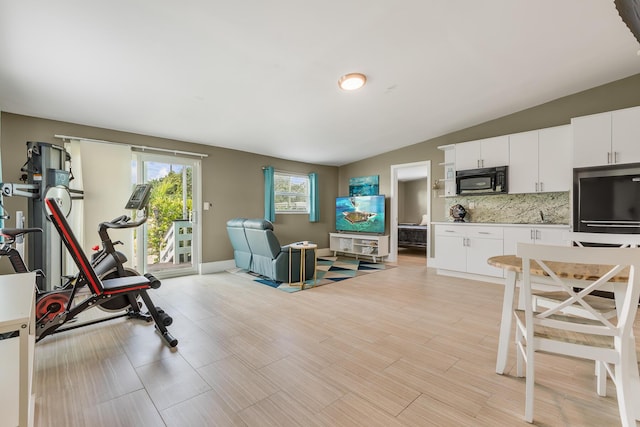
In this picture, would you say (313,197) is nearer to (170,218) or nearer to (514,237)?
(170,218)

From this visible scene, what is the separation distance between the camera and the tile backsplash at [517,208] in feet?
13.1

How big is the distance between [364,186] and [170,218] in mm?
4323

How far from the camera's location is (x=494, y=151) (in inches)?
169

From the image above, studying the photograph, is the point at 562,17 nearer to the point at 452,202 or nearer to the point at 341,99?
the point at 341,99

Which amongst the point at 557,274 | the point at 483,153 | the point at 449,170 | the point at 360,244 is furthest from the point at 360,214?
the point at 557,274

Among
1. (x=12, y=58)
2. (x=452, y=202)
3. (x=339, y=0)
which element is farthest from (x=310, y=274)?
(x=12, y=58)

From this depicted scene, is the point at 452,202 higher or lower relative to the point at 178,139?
lower

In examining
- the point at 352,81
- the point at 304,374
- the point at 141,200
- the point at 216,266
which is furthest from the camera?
the point at 216,266

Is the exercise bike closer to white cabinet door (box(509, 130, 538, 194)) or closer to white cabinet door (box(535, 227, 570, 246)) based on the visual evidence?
white cabinet door (box(535, 227, 570, 246))

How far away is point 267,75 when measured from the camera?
2.89 metres

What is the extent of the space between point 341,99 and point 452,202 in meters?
3.02

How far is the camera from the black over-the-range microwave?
13.6 ft

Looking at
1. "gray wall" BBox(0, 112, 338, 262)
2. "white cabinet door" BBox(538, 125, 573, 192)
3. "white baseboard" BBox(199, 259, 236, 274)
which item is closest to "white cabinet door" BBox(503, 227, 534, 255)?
"white cabinet door" BBox(538, 125, 573, 192)

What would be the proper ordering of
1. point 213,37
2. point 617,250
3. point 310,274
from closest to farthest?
point 617,250, point 213,37, point 310,274
